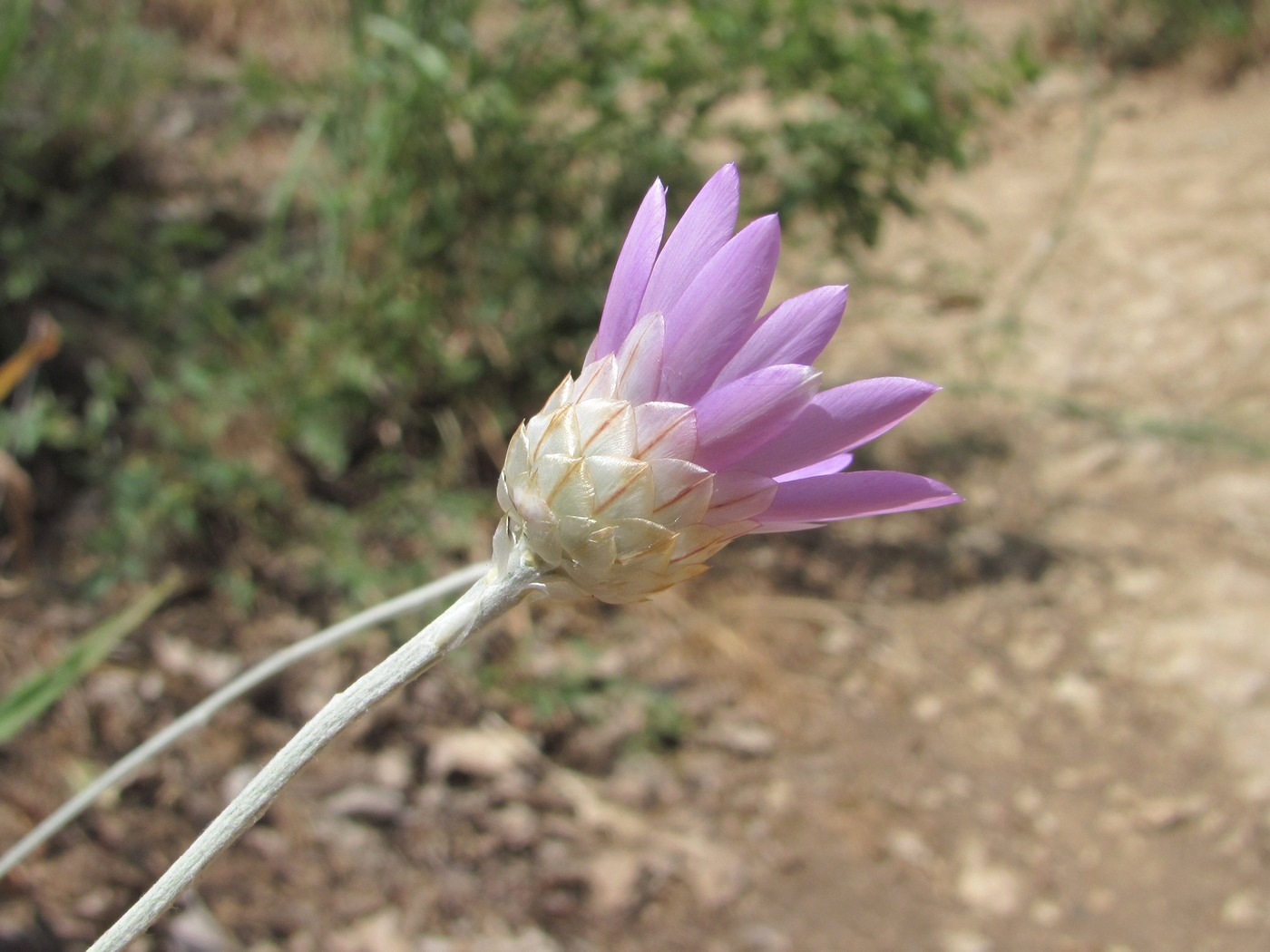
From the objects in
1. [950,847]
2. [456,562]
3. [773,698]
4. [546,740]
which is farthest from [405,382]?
[950,847]

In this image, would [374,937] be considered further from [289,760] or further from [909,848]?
[289,760]

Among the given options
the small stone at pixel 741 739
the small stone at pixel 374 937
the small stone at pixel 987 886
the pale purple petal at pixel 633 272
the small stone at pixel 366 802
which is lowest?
the small stone at pixel 987 886

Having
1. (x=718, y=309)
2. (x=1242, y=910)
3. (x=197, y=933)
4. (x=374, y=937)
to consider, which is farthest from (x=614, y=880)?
(x=718, y=309)

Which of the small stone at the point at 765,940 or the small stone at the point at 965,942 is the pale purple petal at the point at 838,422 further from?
the small stone at the point at 965,942

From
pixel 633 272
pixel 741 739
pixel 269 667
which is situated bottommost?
pixel 741 739

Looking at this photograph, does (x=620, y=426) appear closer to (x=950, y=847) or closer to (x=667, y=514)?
(x=667, y=514)

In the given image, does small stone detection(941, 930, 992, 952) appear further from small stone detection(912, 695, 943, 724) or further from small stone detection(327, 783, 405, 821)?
small stone detection(327, 783, 405, 821)

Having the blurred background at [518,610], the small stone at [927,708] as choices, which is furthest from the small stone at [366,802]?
the small stone at [927,708]
